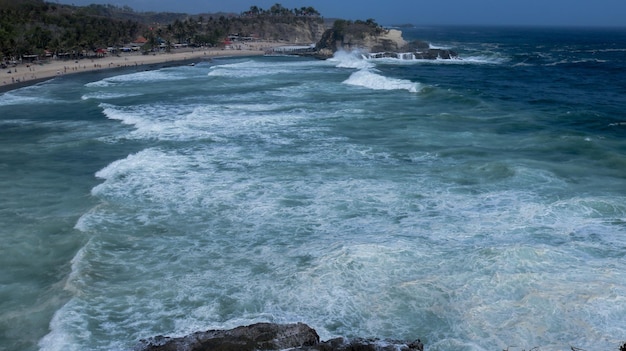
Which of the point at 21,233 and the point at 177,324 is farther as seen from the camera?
the point at 21,233

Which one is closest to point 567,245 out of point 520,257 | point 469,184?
point 520,257

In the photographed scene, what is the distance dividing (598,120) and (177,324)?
1240 inches

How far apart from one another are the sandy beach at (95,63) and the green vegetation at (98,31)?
2798 mm

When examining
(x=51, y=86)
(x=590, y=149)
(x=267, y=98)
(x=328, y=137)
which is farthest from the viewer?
(x=51, y=86)

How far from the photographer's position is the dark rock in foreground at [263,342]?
34.7ft

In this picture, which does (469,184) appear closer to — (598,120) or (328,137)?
(328,137)

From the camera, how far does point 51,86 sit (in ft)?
185

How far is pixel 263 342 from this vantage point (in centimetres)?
1073

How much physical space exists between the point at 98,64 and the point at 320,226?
7079cm

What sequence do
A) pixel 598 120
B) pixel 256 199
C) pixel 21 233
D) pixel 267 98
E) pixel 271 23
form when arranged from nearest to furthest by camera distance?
1. pixel 21 233
2. pixel 256 199
3. pixel 598 120
4. pixel 267 98
5. pixel 271 23

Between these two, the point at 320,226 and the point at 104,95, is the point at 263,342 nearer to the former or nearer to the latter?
the point at 320,226

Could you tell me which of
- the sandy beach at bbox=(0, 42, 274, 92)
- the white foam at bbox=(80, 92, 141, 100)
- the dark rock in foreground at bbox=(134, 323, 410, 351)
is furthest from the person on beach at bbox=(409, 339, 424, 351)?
the sandy beach at bbox=(0, 42, 274, 92)

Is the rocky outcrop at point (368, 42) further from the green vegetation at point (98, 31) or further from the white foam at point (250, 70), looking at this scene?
the green vegetation at point (98, 31)

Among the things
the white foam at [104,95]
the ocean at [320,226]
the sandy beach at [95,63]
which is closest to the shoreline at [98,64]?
the sandy beach at [95,63]
